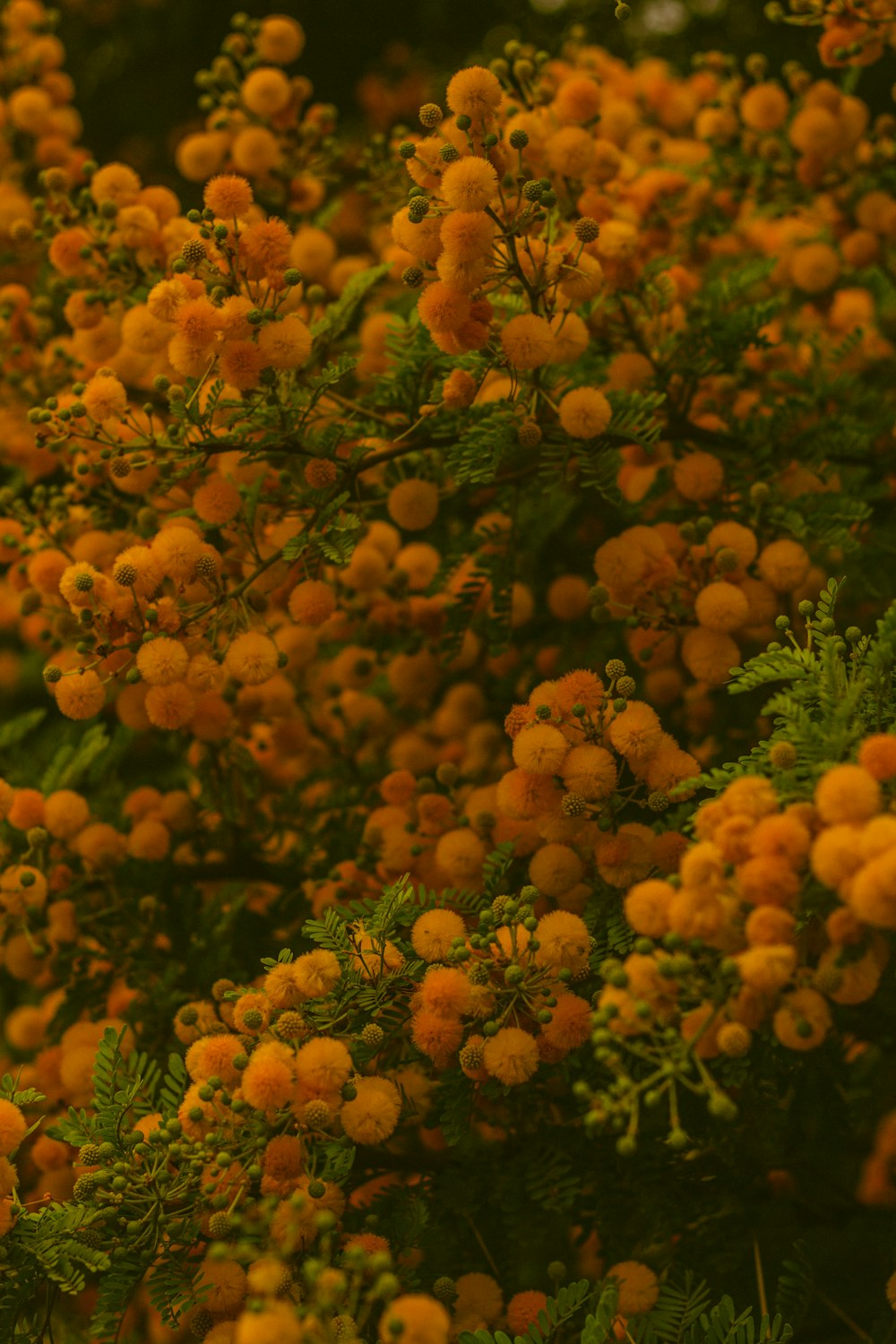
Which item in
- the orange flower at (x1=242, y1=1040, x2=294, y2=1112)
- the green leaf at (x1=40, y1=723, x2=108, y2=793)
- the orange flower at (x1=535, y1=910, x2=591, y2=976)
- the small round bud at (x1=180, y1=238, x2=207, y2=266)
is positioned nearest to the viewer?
the orange flower at (x1=242, y1=1040, x2=294, y2=1112)

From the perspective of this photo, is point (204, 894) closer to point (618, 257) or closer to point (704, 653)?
point (704, 653)

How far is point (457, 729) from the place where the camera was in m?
2.55

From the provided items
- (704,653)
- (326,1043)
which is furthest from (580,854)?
(326,1043)

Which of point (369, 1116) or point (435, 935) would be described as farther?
point (435, 935)

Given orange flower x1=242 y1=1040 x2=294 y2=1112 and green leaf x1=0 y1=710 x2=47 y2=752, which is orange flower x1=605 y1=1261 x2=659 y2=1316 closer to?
orange flower x1=242 y1=1040 x2=294 y2=1112

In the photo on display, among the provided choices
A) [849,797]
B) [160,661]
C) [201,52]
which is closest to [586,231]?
[160,661]

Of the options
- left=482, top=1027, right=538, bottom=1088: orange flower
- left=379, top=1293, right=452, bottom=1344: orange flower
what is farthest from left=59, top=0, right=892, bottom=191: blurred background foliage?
left=379, top=1293, right=452, bottom=1344: orange flower

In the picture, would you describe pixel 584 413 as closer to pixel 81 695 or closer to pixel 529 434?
pixel 529 434

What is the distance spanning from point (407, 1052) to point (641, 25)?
3.55 m

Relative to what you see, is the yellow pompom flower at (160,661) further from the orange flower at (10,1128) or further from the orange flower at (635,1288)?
the orange flower at (635,1288)

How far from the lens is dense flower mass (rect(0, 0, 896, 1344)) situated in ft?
4.92

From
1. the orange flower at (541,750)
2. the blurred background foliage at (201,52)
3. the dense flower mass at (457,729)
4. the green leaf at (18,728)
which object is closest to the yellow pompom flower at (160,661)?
the dense flower mass at (457,729)

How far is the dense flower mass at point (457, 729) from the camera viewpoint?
1.50 meters

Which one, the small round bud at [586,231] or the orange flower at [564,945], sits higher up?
the small round bud at [586,231]
